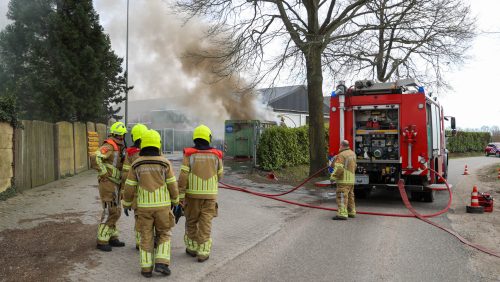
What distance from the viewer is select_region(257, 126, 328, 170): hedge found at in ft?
52.7

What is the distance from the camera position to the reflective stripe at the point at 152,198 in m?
4.62

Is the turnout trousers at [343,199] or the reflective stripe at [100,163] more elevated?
the reflective stripe at [100,163]

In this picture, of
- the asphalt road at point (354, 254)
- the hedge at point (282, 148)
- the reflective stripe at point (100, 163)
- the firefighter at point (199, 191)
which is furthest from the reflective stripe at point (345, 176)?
the hedge at point (282, 148)

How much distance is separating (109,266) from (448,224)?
19.7 feet

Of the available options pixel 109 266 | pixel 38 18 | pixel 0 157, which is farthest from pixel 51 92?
pixel 109 266

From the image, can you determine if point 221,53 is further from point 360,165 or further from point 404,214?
point 404,214

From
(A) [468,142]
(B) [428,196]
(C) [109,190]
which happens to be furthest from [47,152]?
(A) [468,142]

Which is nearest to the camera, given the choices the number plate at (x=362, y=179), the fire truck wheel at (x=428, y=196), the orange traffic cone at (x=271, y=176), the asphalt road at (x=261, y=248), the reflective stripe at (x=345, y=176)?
the asphalt road at (x=261, y=248)

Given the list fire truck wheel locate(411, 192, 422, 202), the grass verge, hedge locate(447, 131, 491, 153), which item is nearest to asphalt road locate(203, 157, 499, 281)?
fire truck wheel locate(411, 192, 422, 202)

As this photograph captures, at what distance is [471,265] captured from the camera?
5289 millimetres

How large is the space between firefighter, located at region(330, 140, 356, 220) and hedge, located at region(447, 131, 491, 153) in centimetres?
3271

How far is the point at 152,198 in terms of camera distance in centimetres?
463

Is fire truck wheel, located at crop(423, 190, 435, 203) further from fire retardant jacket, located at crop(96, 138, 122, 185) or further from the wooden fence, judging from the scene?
the wooden fence

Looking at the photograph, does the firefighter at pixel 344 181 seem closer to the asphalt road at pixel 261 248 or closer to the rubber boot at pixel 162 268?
the asphalt road at pixel 261 248
